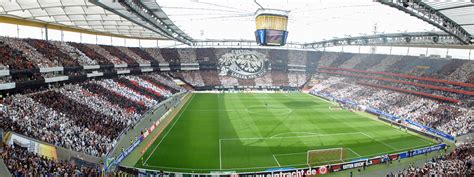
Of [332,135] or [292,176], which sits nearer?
[292,176]

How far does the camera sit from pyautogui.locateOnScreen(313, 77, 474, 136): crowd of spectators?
32.8 m

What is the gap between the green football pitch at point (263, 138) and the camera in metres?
23.4

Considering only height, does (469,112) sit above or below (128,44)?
below

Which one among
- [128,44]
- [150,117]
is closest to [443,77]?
[150,117]

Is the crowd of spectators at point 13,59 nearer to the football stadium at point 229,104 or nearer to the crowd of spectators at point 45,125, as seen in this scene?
the football stadium at point 229,104

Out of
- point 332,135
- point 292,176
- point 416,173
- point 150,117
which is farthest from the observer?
point 150,117

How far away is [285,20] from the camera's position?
1302 inches

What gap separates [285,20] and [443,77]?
88.5ft

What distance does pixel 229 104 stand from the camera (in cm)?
4881

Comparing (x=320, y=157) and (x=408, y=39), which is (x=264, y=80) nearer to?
(x=408, y=39)

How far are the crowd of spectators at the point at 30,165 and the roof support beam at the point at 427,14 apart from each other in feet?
63.9

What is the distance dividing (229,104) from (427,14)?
31.9 metres

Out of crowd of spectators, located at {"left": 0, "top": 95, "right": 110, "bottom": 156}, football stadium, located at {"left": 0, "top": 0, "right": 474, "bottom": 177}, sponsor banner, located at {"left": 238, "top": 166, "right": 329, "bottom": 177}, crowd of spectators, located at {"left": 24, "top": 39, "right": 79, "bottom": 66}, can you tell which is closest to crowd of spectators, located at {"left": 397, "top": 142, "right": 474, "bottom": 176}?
football stadium, located at {"left": 0, "top": 0, "right": 474, "bottom": 177}

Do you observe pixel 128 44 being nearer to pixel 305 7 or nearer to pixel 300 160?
pixel 305 7
